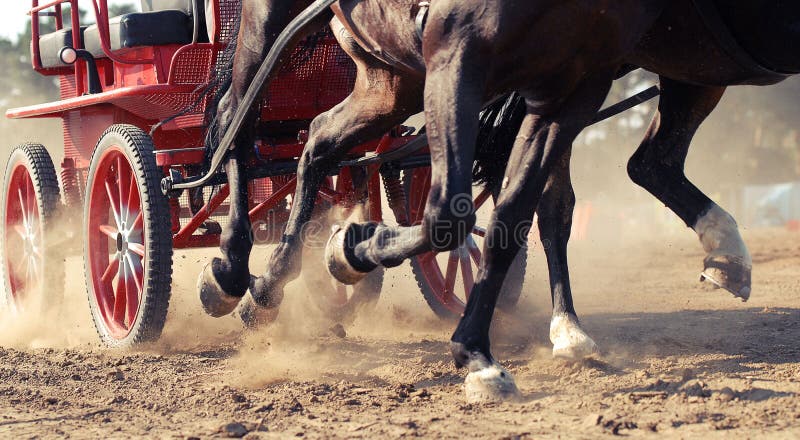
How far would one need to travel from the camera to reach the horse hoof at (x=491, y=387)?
9.70 ft

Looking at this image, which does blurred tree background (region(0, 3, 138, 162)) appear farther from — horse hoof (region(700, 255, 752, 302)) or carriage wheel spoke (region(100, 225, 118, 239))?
horse hoof (region(700, 255, 752, 302))

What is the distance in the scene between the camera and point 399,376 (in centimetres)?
353

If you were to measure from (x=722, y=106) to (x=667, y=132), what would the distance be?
64.4 ft

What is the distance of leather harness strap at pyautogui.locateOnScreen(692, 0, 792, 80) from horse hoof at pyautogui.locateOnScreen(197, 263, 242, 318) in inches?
80.6

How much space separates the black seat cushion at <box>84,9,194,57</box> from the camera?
14.5ft

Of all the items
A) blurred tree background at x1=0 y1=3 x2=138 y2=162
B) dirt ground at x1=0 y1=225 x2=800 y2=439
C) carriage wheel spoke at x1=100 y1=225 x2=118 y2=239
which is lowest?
dirt ground at x1=0 y1=225 x2=800 y2=439

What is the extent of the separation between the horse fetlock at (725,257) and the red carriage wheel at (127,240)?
215 cm

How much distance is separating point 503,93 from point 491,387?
3.02 feet

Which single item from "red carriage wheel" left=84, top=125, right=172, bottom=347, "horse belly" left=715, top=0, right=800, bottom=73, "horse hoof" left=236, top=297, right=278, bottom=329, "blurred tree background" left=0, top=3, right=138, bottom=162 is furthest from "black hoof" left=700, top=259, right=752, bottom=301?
"blurred tree background" left=0, top=3, right=138, bottom=162

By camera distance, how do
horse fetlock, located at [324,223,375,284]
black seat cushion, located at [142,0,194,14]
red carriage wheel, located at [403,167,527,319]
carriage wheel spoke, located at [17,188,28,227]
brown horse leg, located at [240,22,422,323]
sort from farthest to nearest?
carriage wheel spoke, located at [17,188,28,227] < red carriage wheel, located at [403,167,527,319] < black seat cushion, located at [142,0,194,14] < brown horse leg, located at [240,22,422,323] < horse fetlock, located at [324,223,375,284]

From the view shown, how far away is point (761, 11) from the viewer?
3.04m

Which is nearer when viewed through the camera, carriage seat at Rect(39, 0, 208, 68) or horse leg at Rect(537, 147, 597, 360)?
horse leg at Rect(537, 147, 597, 360)

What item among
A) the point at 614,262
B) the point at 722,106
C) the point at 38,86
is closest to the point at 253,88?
the point at 614,262

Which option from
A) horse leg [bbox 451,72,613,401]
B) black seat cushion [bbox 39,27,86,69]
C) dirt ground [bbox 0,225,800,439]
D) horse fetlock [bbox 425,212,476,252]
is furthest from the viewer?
black seat cushion [bbox 39,27,86,69]
